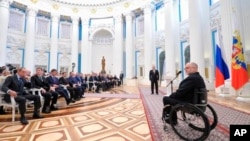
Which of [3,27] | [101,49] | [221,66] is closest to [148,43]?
[101,49]

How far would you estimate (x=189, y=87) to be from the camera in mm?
2012

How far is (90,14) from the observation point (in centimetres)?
1720

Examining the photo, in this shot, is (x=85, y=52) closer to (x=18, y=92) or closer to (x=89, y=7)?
(x=89, y=7)

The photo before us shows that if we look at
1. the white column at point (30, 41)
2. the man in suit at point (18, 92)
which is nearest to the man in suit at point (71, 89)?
the man in suit at point (18, 92)

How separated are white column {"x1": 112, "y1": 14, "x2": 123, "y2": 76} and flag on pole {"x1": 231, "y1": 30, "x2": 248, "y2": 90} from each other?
11.6 metres

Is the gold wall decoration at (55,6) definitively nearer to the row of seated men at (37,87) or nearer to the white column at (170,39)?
the white column at (170,39)

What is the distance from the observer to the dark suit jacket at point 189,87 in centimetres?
200

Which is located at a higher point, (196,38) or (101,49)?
(101,49)

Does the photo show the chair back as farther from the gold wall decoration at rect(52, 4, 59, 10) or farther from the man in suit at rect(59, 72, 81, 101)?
the gold wall decoration at rect(52, 4, 59, 10)

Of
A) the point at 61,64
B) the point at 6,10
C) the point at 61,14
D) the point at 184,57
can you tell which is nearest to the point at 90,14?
the point at 61,14

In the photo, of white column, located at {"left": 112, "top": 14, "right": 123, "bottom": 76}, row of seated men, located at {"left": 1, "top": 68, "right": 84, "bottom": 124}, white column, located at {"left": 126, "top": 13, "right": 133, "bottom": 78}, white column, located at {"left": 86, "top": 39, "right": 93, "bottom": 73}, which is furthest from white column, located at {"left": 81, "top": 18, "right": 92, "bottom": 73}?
row of seated men, located at {"left": 1, "top": 68, "right": 84, "bottom": 124}

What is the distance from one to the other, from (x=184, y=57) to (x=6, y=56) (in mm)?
14077

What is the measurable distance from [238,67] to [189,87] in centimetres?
368

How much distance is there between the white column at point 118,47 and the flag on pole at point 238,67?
456 inches
